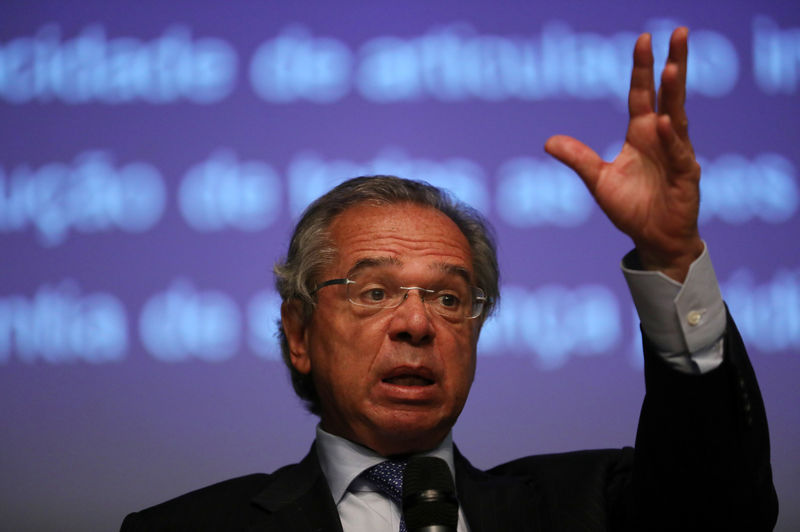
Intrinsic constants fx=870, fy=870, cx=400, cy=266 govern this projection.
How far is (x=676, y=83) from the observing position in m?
1.48

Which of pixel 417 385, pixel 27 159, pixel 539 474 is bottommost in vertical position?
pixel 539 474

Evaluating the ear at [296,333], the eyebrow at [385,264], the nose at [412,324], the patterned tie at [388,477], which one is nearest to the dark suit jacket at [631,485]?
the patterned tie at [388,477]

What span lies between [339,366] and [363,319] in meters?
0.12

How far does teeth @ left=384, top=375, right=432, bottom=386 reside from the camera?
201 centimetres

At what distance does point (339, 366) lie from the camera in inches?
81.1

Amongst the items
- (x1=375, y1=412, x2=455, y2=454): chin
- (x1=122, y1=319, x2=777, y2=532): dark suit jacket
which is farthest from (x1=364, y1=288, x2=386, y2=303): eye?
(x1=122, y1=319, x2=777, y2=532): dark suit jacket

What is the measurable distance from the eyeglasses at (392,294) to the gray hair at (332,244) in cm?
11

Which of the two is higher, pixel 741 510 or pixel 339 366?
pixel 339 366

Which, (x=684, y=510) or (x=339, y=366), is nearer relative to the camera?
(x=684, y=510)

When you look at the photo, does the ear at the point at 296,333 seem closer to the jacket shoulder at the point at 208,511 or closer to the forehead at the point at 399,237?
the forehead at the point at 399,237

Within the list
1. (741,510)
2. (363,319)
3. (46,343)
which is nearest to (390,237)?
(363,319)

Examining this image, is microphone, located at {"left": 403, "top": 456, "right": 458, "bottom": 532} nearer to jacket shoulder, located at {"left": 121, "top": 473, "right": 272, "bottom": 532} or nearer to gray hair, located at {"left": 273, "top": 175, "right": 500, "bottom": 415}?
jacket shoulder, located at {"left": 121, "top": 473, "right": 272, "bottom": 532}

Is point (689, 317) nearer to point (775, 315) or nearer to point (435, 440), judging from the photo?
point (435, 440)

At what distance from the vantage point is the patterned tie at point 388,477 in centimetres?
198
